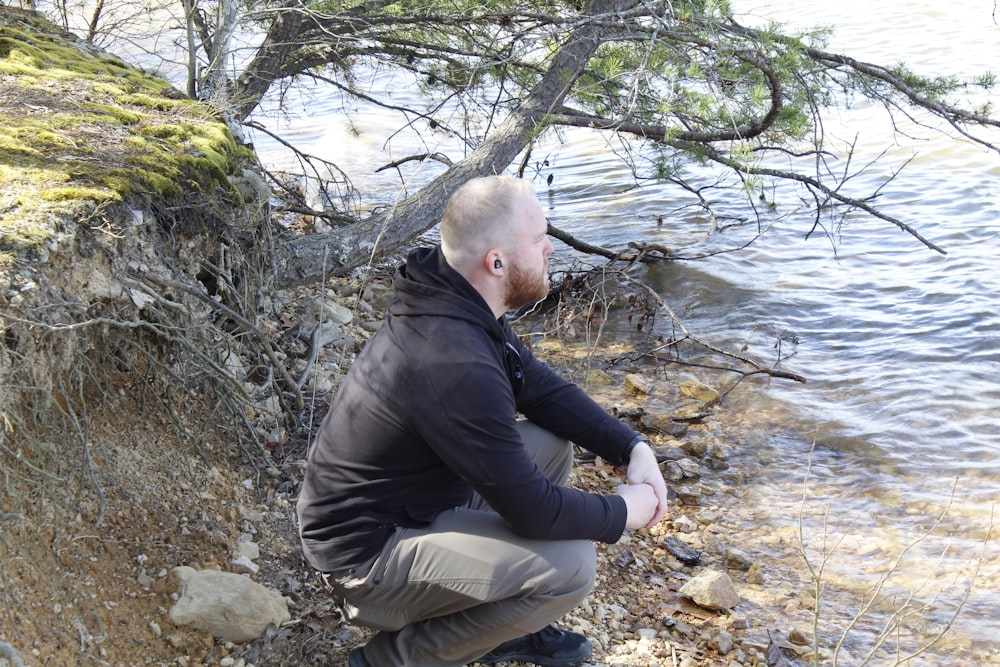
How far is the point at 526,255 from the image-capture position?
2449 millimetres

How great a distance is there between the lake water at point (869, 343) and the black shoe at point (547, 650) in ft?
3.11

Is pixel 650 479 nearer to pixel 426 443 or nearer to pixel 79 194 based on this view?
pixel 426 443

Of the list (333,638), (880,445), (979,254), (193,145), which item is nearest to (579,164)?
(979,254)

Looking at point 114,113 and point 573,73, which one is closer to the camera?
point 114,113

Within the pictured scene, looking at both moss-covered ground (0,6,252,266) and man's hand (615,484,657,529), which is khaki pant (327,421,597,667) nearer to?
man's hand (615,484,657,529)

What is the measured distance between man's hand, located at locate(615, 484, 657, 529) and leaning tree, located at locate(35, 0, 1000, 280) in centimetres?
210

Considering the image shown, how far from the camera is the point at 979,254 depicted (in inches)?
285

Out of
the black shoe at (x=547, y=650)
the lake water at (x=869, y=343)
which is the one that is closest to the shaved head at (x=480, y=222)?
the black shoe at (x=547, y=650)

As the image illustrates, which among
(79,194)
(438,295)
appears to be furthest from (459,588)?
(79,194)

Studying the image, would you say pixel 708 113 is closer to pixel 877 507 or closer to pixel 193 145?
pixel 877 507

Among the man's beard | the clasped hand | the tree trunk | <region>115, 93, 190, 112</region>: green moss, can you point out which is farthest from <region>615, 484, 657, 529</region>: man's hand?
<region>115, 93, 190, 112</region>: green moss

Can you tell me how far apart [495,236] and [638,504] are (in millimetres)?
891

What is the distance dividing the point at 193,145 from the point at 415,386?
6.00 feet

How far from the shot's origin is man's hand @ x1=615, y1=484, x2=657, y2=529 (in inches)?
99.5
